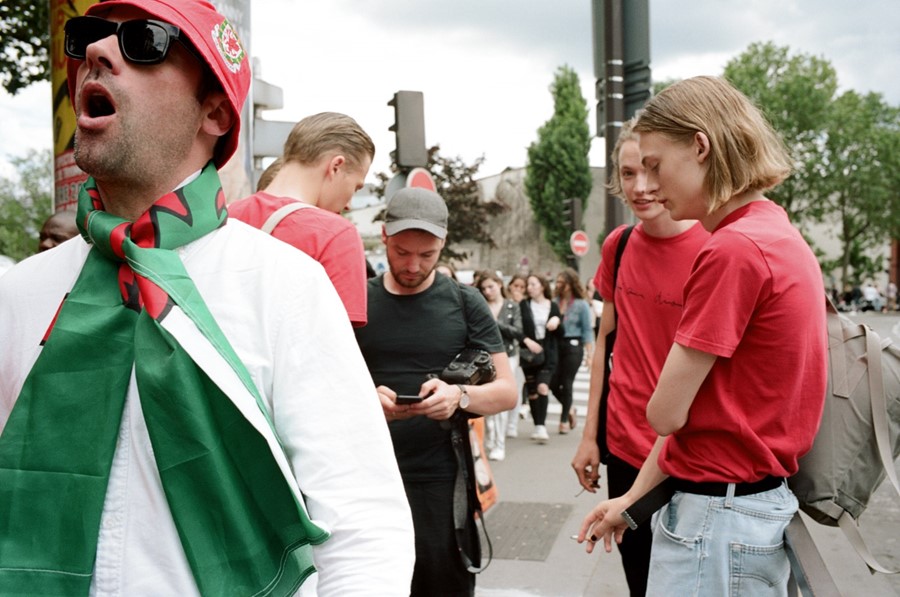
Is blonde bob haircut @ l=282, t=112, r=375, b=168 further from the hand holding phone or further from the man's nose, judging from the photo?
the man's nose

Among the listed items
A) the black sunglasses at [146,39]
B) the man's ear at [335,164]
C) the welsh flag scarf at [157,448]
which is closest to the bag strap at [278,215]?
the man's ear at [335,164]

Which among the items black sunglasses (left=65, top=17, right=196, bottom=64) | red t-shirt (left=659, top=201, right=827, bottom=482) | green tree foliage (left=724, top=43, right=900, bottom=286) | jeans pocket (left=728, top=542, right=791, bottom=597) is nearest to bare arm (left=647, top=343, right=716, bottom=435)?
red t-shirt (left=659, top=201, right=827, bottom=482)

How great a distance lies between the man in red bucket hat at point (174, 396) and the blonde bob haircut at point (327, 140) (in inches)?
63.8

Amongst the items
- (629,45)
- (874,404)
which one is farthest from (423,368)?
(629,45)

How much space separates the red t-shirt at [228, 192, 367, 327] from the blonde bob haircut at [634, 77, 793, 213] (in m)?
1.00

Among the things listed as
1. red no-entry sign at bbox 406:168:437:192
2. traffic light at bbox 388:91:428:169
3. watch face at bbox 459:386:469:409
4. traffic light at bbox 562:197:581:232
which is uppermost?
traffic light at bbox 562:197:581:232

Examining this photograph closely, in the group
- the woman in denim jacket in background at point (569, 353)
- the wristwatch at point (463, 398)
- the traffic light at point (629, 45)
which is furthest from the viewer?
the woman in denim jacket in background at point (569, 353)

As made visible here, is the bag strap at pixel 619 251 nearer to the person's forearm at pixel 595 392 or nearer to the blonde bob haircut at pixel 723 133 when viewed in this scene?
the person's forearm at pixel 595 392

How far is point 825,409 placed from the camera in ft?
7.41

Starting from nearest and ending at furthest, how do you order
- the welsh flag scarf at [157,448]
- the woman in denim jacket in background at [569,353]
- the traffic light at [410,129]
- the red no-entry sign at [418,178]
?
1. the welsh flag scarf at [157,448]
2. the red no-entry sign at [418,178]
3. the traffic light at [410,129]
4. the woman in denim jacket in background at [569,353]

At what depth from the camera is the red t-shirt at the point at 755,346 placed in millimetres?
2086

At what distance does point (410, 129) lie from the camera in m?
7.30

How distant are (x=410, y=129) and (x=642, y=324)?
455 centimetres

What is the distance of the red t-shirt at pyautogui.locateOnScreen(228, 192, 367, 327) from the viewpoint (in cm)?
274
